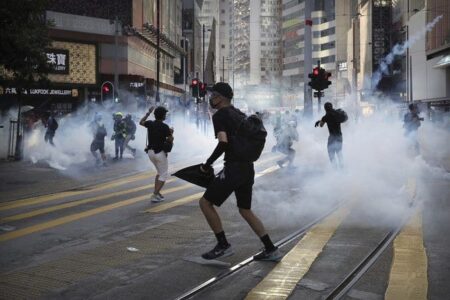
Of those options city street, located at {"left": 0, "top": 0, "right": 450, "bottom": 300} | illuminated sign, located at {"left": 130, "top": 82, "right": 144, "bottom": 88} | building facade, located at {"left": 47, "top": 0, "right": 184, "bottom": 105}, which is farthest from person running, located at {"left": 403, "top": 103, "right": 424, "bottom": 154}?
illuminated sign, located at {"left": 130, "top": 82, "right": 144, "bottom": 88}

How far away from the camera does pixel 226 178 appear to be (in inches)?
217

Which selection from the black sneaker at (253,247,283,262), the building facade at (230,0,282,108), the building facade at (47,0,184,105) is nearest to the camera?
the black sneaker at (253,247,283,262)

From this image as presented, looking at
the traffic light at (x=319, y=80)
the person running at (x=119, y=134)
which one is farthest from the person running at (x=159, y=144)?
the traffic light at (x=319, y=80)

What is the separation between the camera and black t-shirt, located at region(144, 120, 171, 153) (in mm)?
→ 9758

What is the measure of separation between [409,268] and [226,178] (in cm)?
185

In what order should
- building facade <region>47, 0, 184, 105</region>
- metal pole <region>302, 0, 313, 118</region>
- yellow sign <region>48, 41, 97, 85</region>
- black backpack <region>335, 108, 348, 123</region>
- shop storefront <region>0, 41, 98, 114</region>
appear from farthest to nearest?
building facade <region>47, 0, 184, 105</region>
yellow sign <region>48, 41, 97, 85</region>
shop storefront <region>0, 41, 98, 114</region>
metal pole <region>302, 0, 313, 118</region>
black backpack <region>335, 108, 348, 123</region>

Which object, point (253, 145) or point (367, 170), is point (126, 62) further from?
point (253, 145)

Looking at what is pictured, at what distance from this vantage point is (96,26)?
40812mm

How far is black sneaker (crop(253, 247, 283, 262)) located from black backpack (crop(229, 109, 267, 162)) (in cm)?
91

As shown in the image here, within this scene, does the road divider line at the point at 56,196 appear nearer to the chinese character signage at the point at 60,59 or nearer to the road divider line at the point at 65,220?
the road divider line at the point at 65,220

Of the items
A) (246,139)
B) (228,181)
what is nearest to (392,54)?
(246,139)

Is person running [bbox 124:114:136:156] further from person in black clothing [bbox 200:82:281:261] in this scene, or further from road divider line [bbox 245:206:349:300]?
person in black clothing [bbox 200:82:281:261]

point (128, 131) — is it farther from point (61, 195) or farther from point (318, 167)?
point (61, 195)

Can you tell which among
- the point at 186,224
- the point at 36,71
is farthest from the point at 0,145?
the point at 186,224
